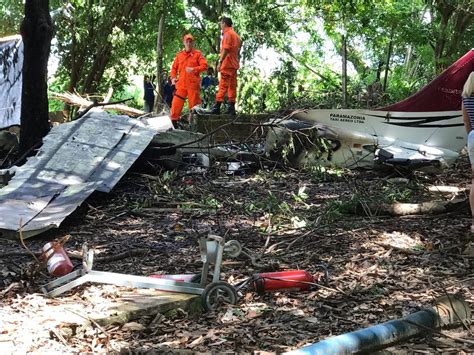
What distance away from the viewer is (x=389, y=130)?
9.17 metres

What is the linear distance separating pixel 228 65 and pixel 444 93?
166 inches

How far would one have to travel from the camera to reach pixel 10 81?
11320 mm

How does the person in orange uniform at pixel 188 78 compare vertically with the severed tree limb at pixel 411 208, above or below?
above

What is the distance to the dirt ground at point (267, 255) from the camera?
10.7ft

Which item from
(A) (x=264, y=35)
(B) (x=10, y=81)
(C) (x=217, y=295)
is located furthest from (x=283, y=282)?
(A) (x=264, y=35)

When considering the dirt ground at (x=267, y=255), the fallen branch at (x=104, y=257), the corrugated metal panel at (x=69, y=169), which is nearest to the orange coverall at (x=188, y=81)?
the corrugated metal panel at (x=69, y=169)

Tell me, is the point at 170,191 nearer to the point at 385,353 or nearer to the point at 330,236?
the point at 330,236

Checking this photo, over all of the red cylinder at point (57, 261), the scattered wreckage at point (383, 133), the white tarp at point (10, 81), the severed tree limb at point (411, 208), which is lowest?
the red cylinder at point (57, 261)

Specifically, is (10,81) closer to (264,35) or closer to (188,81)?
(188,81)

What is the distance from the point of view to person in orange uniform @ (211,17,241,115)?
Result: 1114 centimetres

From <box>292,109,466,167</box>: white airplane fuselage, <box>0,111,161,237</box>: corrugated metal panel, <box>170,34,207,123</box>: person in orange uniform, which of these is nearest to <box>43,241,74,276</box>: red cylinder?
<box>0,111,161,237</box>: corrugated metal panel

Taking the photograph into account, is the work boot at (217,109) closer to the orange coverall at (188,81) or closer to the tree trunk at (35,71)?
the orange coverall at (188,81)

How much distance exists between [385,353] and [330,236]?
2484mm

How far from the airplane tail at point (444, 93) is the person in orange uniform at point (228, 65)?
3302mm
